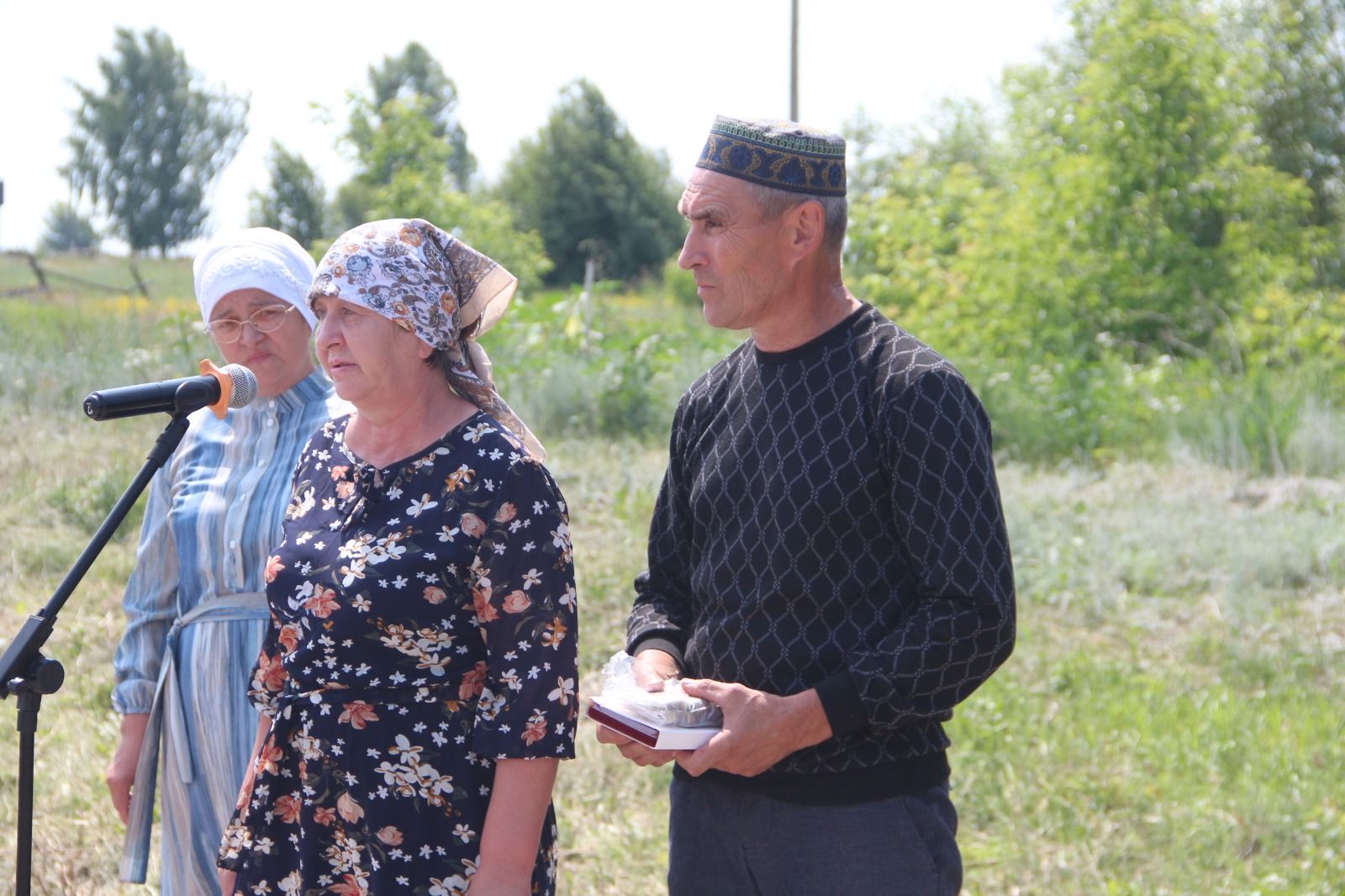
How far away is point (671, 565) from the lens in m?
2.51

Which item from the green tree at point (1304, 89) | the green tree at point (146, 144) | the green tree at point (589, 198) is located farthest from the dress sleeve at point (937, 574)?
the green tree at point (146, 144)

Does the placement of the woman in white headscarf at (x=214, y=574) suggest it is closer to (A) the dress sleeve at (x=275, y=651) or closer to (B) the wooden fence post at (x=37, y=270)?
(A) the dress sleeve at (x=275, y=651)

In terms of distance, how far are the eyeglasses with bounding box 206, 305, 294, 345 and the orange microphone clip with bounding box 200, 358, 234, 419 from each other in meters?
0.43

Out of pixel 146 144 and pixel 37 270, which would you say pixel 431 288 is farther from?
pixel 146 144

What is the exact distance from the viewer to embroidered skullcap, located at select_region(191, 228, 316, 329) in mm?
2662

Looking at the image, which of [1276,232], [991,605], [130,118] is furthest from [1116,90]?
[130,118]

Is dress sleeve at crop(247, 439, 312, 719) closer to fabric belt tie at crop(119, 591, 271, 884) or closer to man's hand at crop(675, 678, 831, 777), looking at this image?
fabric belt tie at crop(119, 591, 271, 884)

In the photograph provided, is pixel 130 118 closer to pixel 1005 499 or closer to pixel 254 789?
pixel 1005 499

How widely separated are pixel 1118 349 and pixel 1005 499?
565 cm

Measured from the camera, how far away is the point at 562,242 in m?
43.2

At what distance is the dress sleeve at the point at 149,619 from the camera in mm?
2758

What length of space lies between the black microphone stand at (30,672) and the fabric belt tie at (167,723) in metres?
0.50

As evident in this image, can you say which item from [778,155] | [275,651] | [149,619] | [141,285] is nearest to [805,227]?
[778,155]

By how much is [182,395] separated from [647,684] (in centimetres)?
92
